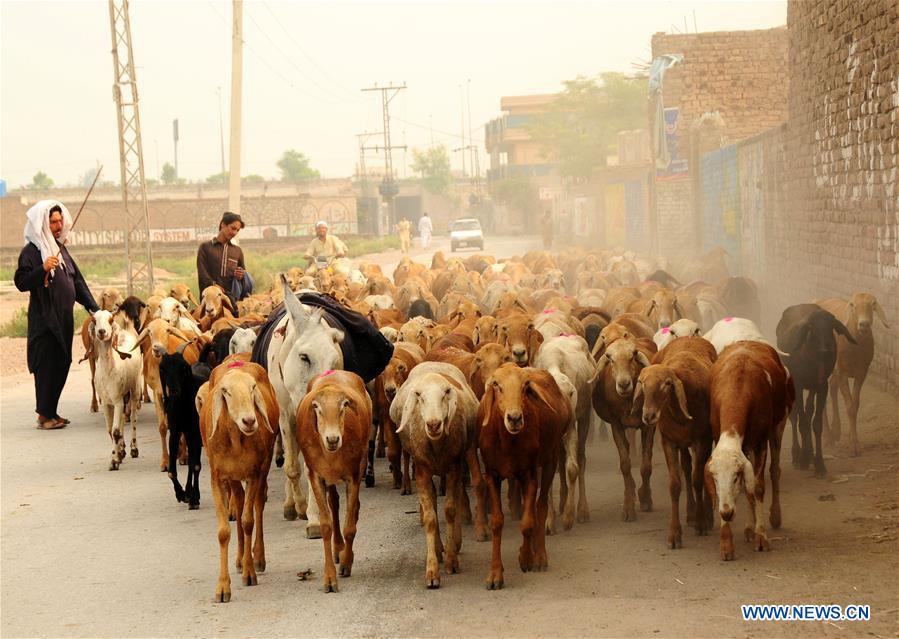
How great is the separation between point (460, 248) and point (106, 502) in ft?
161

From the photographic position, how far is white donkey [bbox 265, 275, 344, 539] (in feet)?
30.4

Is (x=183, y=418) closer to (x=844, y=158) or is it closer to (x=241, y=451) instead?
(x=241, y=451)

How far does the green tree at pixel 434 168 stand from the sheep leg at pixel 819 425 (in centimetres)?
11051

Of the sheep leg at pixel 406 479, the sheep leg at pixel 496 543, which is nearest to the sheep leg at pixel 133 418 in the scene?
the sheep leg at pixel 406 479

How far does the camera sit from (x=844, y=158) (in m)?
15.0

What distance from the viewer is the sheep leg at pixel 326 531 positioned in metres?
7.56

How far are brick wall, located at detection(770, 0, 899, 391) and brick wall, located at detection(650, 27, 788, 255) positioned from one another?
10376 mm

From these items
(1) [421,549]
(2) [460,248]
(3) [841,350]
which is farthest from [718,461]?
(2) [460,248]

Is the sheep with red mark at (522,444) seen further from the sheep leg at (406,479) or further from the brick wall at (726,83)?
the brick wall at (726,83)

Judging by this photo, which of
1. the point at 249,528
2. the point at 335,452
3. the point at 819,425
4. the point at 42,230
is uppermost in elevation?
the point at 42,230

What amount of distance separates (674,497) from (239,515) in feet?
9.75

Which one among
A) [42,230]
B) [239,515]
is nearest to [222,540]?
[239,515]

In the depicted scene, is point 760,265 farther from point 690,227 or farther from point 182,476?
point 182,476

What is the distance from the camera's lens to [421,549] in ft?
28.0
